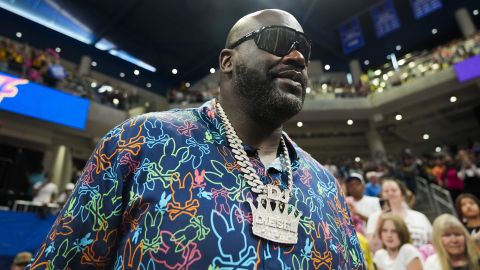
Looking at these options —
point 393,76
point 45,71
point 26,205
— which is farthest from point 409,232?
point 393,76

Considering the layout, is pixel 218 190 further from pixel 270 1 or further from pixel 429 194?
pixel 270 1

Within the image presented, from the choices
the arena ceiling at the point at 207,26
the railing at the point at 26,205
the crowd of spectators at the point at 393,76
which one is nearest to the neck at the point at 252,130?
the railing at the point at 26,205

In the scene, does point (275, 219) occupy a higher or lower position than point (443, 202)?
lower

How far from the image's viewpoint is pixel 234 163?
38.4 inches

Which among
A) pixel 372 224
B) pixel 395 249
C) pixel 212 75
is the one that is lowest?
pixel 395 249

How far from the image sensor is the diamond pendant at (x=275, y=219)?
2.79 feet

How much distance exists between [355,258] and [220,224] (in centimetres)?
51

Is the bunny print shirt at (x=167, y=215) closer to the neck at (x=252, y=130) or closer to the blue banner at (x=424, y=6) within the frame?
the neck at (x=252, y=130)

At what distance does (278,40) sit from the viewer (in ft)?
3.70

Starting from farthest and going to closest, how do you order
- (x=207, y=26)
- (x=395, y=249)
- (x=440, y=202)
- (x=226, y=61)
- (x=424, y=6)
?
(x=207, y=26), (x=424, y=6), (x=440, y=202), (x=395, y=249), (x=226, y=61)

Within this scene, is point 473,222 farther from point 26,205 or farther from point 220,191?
point 26,205

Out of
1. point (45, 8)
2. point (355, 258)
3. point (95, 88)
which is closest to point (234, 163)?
point (355, 258)

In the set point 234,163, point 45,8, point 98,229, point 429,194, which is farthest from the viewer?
point 45,8

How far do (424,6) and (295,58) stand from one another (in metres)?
15.7
